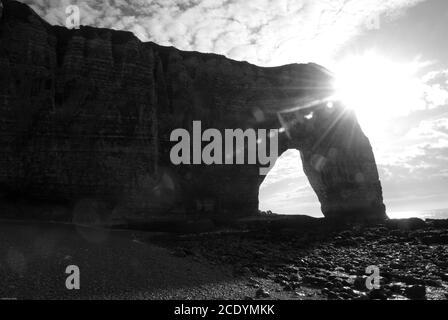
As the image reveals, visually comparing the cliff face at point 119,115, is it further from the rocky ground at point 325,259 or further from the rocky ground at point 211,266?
the rocky ground at point 325,259

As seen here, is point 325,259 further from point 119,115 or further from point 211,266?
point 119,115

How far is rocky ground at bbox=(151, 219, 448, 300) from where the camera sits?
13.2 m

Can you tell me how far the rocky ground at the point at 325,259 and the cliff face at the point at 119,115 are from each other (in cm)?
795

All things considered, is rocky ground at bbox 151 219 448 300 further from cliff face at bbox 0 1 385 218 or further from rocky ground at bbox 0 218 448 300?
cliff face at bbox 0 1 385 218

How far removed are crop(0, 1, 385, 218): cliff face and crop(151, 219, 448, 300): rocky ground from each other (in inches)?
313

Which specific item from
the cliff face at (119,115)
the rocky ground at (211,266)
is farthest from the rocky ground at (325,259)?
the cliff face at (119,115)

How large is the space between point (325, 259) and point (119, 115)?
734 inches

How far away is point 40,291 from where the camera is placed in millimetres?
9594

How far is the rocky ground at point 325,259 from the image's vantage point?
520 inches

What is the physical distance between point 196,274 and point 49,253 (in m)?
5.36

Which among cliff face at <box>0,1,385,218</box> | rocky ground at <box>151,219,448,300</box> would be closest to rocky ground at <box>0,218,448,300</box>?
rocky ground at <box>151,219,448,300</box>

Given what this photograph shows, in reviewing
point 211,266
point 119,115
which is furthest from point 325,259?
point 119,115

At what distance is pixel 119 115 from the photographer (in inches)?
1097
